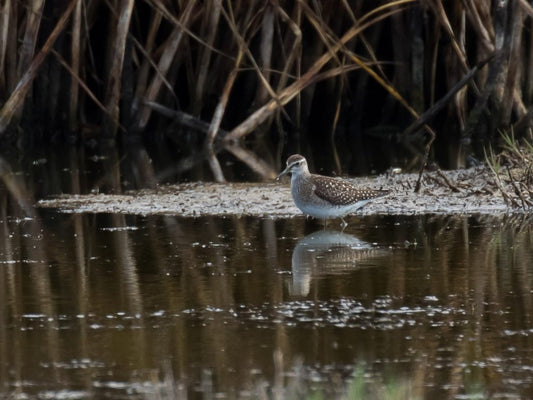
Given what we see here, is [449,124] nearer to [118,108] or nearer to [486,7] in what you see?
[486,7]

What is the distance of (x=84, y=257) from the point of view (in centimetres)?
851

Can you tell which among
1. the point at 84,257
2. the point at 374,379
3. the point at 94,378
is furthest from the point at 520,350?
the point at 84,257

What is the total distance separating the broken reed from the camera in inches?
589

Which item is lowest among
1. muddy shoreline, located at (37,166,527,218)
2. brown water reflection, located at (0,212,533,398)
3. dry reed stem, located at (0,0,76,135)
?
brown water reflection, located at (0,212,533,398)

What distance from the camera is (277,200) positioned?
11.0 meters

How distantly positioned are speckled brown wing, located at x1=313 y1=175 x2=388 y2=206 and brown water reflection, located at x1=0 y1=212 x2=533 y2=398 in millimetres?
233

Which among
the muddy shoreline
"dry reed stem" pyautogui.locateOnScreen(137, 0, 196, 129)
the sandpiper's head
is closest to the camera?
the sandpiper's head

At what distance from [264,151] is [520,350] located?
408 inches

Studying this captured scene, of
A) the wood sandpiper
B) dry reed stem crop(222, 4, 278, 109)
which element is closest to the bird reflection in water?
the wood sandpiper

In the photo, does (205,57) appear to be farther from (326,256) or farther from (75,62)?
(326,256)

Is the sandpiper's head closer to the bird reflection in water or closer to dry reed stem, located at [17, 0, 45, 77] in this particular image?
the bird reflection in water

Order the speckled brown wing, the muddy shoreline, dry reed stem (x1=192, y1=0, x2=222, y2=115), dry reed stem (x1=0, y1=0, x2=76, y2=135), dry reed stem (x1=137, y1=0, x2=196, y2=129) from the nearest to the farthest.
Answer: the speckled brown wing < the muddy shoreline < dry reed stem (x1=0, y1=0, x2=76, y2=135) < dry reed stem (x1=137, y1=0, x2=196, y2=129) < dry reed stem (x1=192, y1=0, x2=222, y2=115)

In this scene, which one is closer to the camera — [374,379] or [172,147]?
[374,379]

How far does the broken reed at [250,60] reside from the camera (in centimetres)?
1495
